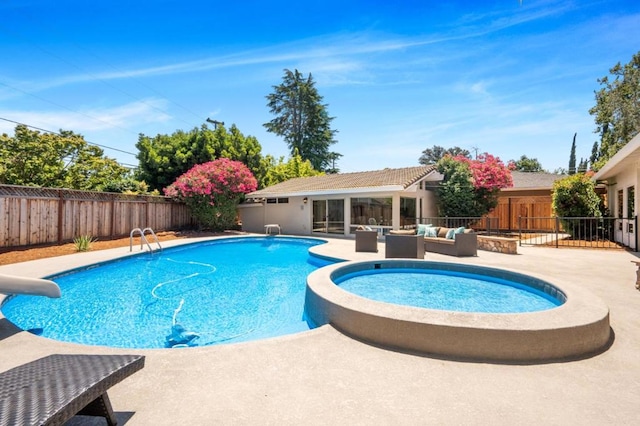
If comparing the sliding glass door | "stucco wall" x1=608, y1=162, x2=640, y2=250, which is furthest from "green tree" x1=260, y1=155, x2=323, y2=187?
"stucco wall" x1=608, y1=162, x2=640, y2=250

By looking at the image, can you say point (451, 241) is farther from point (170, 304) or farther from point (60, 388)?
point (60, 388)

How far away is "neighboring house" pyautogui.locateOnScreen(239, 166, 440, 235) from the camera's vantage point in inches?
595

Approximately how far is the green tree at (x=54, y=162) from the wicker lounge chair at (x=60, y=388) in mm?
19100

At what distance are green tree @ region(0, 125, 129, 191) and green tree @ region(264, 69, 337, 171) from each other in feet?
60.6

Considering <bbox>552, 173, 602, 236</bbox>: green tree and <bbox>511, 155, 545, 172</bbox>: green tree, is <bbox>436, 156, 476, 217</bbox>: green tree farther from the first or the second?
<bbox>511, 155, 545, 172</bbox>: green tree

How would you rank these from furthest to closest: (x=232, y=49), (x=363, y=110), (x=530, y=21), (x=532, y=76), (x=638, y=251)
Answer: (x=363, y=110)
(x=532, y=76)
(x=232, y=49)
(x=638, y=251)
(x=530, y=21)

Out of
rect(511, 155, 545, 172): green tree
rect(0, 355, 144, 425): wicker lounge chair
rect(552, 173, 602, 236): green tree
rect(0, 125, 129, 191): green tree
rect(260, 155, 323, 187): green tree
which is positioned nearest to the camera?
rect(0, 355, 144, 425): wicker lounge chair

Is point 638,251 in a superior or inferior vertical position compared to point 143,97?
inferior

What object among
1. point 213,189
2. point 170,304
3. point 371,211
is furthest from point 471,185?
point 170,304

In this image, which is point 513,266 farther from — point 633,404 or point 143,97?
point 143,97

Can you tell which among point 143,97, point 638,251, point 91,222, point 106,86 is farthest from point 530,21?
point 143,97

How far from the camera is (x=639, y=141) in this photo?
7.48 meters

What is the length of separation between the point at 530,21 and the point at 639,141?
4.49 metres

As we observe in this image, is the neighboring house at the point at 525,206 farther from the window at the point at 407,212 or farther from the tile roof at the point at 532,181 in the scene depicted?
the window at the point at 407,212
